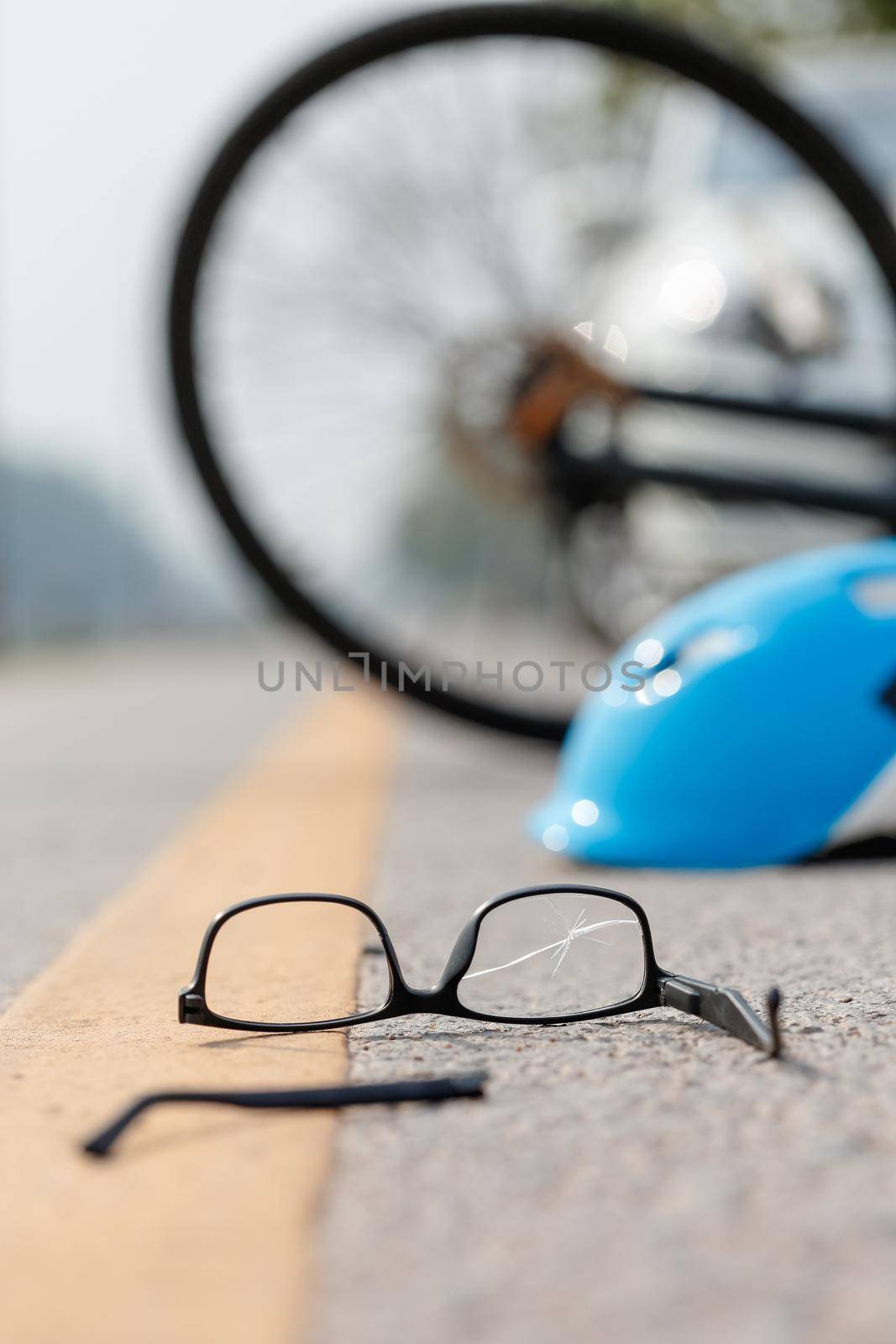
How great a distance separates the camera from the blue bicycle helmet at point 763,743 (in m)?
2.05

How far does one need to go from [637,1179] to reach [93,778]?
9.50 ft

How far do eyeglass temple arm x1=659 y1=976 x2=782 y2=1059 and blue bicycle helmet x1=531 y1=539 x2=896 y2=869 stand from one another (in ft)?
2.73

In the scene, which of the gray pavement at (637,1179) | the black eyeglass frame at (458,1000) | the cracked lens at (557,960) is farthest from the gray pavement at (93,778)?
the gray pavement at (637,1179)

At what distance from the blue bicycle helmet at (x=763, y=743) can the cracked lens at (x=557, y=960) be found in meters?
0.51

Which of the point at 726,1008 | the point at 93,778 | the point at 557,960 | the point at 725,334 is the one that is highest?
the point at 725,334

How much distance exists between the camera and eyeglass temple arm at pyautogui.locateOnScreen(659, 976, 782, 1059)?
3.63 feet

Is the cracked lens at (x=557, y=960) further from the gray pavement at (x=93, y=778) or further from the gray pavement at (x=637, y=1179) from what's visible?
→ the gray pavement at (x=93, y=778)

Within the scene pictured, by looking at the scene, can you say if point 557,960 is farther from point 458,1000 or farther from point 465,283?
point 465,283

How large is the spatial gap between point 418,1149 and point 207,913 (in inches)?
38.7

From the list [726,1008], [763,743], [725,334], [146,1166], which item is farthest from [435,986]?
[725,334]

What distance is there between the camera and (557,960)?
150cm

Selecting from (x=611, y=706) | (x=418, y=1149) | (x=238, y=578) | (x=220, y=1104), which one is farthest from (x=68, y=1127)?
(x=238, y=578)

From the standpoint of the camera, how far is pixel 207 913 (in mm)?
1875

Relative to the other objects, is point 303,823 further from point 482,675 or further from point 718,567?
point 718,567
